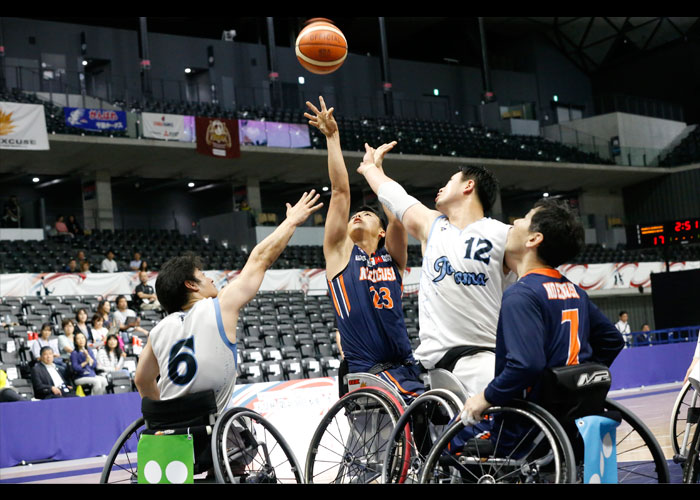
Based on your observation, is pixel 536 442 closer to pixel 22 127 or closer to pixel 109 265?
pixel 109 265

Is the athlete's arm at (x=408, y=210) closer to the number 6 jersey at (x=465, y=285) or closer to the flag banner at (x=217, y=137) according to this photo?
the number 6 jersey at (x=465, y=285)

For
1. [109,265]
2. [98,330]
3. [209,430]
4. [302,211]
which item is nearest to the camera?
[209,430]

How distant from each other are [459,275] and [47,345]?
952 cm

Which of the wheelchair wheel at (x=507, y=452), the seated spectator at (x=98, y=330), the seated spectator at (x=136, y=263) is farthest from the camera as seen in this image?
the seated spectator at (x=136, y=263)

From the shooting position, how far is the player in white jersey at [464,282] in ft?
13.2

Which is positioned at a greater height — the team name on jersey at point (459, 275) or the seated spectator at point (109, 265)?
the seated spectator at point (109, 265)

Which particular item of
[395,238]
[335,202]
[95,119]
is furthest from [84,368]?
[95,119]

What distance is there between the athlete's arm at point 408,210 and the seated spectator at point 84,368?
8.60 m

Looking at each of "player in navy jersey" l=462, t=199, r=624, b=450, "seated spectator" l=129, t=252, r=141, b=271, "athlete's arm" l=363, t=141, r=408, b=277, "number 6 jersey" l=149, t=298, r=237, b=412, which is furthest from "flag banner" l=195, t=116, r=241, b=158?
"player in navy jersey" l=462, t=199, r=624, b=450

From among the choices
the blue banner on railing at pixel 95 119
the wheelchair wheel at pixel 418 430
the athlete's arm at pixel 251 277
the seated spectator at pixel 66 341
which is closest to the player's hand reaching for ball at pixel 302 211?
the athlete's arm at pixel 251 277

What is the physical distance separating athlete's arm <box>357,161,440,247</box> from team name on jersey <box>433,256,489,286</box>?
207mm

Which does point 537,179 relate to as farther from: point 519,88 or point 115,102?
point 115,102

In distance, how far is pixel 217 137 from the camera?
23328 mm

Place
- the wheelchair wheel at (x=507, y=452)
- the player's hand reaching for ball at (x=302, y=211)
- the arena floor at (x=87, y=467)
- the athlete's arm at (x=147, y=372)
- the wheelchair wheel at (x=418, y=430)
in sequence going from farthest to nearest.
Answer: the arena floor at (x=87, y=467), the player's hand reaching for ball at (x=302, y=211), the athlete's arm at (x=147, y=372), the wheelchair wheel at (x=418, y=430), the wheelchair wheel at (x=507, y=452)
